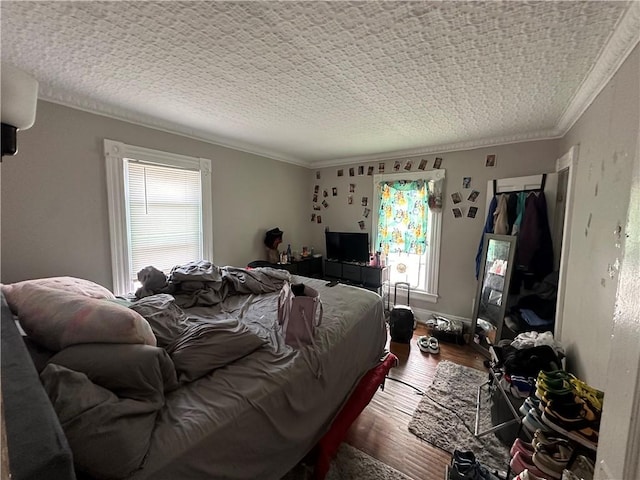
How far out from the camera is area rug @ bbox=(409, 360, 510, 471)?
1644 mm

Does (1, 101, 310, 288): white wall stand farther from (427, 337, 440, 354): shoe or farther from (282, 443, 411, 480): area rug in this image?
(427, 337, 440, 354): shoe

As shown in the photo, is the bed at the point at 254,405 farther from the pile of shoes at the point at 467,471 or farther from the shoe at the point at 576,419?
the shoe at the point at 576,419

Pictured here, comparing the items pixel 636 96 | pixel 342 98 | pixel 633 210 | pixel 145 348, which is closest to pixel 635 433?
pixel 633 210

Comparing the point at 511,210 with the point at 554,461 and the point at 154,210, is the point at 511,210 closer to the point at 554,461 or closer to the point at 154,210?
the point at 554,461

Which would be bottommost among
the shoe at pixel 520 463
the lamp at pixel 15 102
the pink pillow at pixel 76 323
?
the shoe at pixel 520 463

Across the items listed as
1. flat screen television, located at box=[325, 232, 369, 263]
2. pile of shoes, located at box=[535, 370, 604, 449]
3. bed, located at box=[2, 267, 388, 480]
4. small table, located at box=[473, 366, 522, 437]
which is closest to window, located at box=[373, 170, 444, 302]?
flat screen television, located at box=[325, 232, 369, 263]

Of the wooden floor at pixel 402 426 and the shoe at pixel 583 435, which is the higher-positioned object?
the shoe at pixel 583 435

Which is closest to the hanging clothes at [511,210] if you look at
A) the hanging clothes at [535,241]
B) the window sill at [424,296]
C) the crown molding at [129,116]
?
the hanging clothes at [535,241]

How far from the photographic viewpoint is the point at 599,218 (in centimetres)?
157

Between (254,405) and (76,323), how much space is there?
0.73 metres

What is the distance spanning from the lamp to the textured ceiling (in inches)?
37.4

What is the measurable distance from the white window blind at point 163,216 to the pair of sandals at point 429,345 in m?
2.74

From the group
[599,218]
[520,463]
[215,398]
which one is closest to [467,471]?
[520,463]

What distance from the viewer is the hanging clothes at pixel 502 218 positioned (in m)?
2.81
